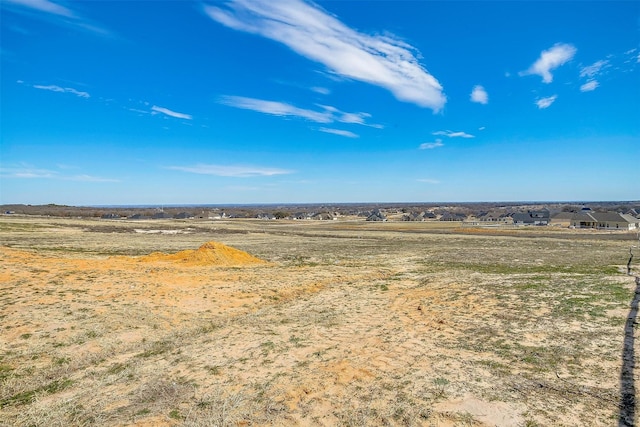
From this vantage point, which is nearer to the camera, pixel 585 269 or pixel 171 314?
pixel 171 314

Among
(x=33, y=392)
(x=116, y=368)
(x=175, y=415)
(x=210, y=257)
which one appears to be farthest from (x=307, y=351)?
(x=210, y=257)

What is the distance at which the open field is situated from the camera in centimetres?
620

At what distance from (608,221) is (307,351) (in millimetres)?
82428

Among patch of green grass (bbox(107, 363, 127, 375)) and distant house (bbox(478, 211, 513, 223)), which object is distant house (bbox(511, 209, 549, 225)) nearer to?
distant house (bbox(478, 211, 513, 223))

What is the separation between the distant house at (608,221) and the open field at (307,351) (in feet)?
214

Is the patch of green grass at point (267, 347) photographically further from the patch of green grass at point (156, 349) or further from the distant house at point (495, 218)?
the distant house at point (495, 218)

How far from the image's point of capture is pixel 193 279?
17.5 meters

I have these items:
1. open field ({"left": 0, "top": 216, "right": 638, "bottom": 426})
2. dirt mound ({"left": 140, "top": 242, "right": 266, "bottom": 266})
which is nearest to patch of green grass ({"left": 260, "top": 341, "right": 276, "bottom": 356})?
open field ({"left": 0, "top": 216, "right": 638, "bottom": 426})

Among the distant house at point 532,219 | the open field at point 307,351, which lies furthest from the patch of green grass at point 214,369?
the distant house at point 532,219

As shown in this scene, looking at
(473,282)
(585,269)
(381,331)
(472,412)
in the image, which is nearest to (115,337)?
(381,331)

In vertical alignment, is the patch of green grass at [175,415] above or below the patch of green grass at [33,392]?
below

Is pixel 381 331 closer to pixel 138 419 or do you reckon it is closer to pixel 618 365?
pixel 618 365

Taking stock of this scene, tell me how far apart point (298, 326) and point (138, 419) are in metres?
5.66

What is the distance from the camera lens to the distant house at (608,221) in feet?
221
